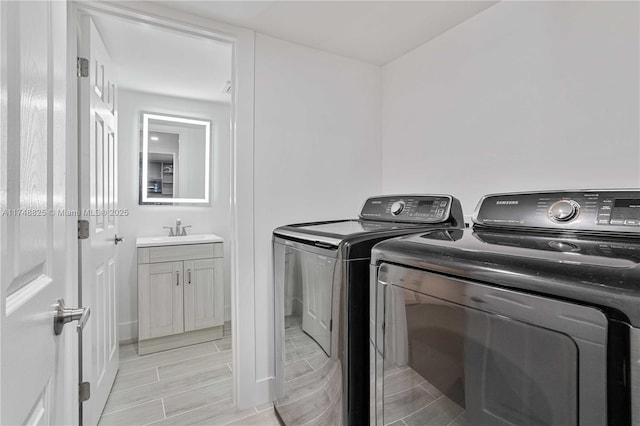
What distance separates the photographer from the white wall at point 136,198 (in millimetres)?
2820

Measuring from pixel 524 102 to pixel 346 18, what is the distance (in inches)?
41.8

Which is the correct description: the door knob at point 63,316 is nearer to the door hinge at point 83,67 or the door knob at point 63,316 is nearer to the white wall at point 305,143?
the white wall at point 305,143

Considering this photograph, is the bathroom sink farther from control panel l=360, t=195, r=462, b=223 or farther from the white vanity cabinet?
control panel l=360, t=195, r=462, b=223

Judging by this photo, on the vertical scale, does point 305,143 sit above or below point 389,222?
above

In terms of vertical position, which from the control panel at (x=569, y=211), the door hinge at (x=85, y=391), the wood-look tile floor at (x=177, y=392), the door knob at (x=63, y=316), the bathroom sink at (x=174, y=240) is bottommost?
the wood-look tile floor at (x=177, y=392)

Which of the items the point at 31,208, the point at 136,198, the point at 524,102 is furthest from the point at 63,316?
the point at 136,198

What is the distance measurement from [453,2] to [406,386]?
6.03 feet

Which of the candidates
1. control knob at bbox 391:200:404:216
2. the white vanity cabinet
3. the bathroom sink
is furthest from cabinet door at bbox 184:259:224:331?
control knob at bbox 391:200:404:216

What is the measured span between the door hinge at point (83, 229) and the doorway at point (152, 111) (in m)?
0.13

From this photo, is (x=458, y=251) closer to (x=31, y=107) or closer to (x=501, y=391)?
(x=501, y=391)

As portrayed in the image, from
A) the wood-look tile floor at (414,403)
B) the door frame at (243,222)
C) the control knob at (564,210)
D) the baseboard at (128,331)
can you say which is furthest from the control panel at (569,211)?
the baseboard at (128,331)

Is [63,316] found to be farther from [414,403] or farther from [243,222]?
[243,222]

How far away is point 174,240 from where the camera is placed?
9.04 feet

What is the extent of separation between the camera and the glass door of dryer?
1.22m
